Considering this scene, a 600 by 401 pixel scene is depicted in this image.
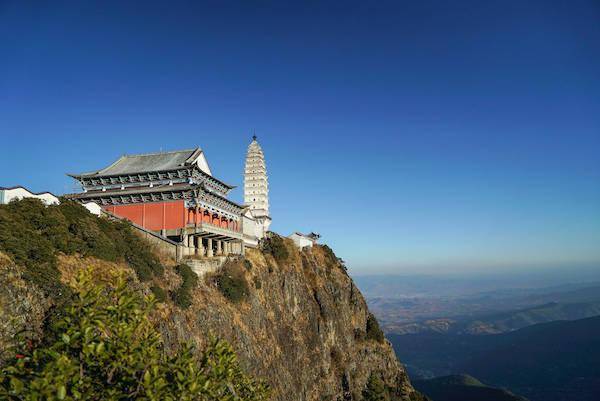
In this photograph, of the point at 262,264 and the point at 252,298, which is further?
the point at 262,264

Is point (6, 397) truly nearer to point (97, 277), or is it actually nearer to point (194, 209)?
point (97, 277)

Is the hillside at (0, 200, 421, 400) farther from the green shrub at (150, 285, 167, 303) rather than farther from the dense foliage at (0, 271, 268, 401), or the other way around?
the dense foliage at (0, 271, 268, 401)

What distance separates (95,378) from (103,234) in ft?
83.3

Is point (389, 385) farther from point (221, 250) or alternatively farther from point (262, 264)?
point (221, 250)

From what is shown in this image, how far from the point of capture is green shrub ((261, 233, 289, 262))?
6431 cm

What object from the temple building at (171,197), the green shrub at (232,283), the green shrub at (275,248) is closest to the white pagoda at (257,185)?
the green shrub at (275,248)

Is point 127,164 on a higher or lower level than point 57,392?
higher

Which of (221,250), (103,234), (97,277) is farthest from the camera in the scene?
(221,250)

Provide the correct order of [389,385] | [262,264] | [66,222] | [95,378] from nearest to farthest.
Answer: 1. [95,378]
2. [66,222]
3. [262,264]
4. [389,385]

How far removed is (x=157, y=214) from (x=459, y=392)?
154917mm

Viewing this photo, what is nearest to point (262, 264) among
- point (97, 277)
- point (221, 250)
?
point (221, 250)

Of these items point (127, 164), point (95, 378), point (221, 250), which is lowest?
point (95, 378)

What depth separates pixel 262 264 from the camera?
58688 millimetres

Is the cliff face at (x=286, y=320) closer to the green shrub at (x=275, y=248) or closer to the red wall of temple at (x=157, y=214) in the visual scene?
the green shrub at (x=275, y=248)
